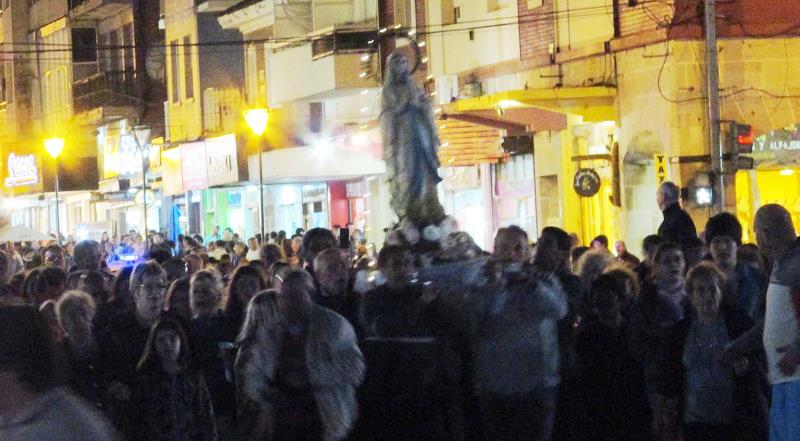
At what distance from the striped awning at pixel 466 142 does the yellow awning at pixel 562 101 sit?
2.79 m

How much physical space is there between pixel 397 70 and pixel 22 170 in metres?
49.2

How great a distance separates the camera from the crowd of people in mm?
8336

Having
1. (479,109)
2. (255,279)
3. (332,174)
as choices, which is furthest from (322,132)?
(255,279)

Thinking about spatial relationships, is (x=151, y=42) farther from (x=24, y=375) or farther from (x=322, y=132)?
(x=24, y=375)

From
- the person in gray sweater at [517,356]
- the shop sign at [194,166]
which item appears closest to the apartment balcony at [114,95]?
the shop sign at [194,166]

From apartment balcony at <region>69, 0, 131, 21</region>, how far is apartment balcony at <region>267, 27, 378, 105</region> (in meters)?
17.4

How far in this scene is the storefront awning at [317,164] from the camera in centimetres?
3762

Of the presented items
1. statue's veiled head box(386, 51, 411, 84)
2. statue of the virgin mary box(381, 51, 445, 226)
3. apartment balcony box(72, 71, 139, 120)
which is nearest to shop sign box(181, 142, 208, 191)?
apartment balcony box(72, 71, 139, 120)

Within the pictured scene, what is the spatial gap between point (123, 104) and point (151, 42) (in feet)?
8.33

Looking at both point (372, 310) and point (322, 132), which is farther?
point (322, 132)

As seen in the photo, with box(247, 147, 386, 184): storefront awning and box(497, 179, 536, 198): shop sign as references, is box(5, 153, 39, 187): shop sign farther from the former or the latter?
Result: box(497, 179, 536, 198): shop sign

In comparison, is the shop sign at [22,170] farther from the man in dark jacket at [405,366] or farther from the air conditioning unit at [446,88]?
the man in dark jacket at [405,366]

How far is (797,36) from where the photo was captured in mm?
24891

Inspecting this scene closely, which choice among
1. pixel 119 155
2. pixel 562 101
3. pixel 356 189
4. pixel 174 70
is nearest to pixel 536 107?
pixel 562 101
